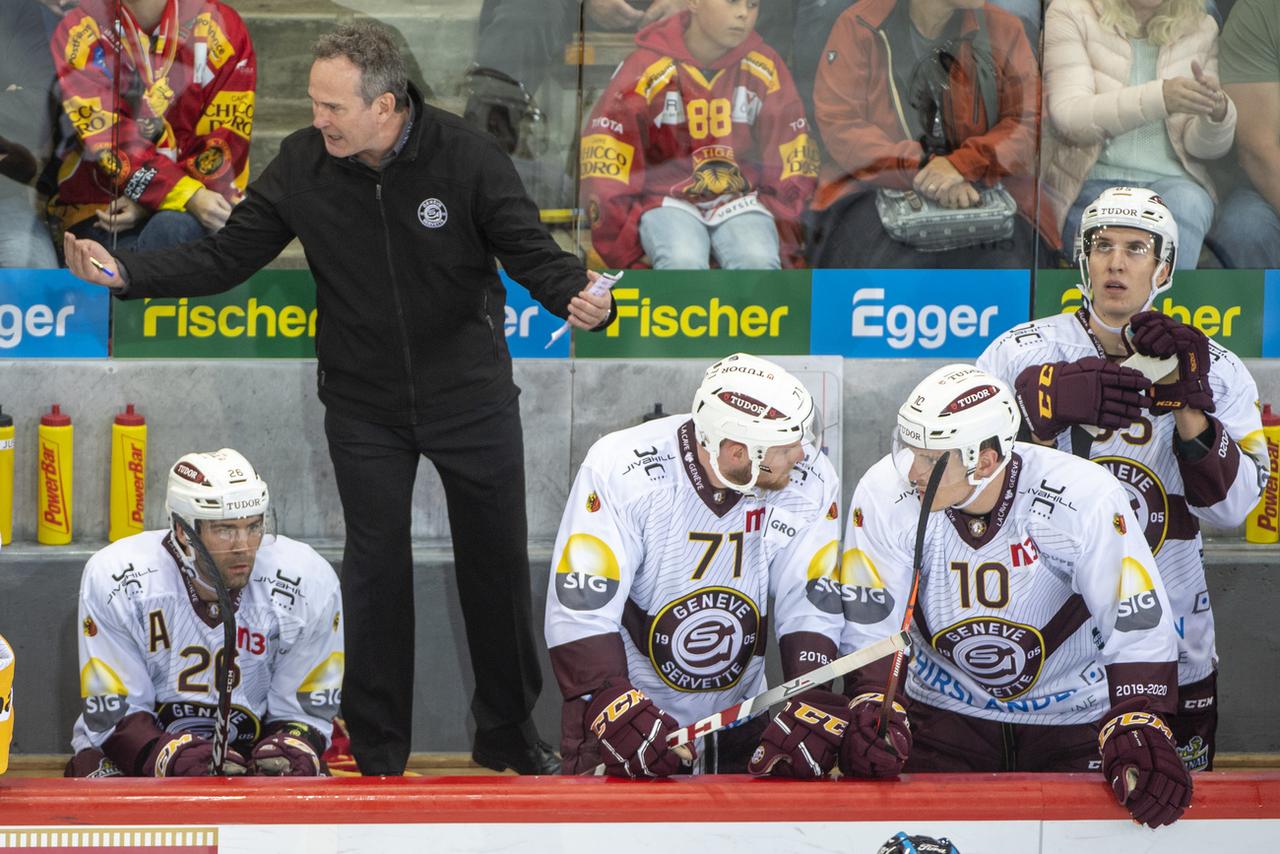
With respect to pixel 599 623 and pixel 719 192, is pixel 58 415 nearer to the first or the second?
pixel 719 192

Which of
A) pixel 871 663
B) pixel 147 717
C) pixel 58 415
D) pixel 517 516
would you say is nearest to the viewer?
pixel 871 663

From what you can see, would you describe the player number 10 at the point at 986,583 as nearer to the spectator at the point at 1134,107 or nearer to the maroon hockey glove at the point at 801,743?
the maroon hockey glove at the point at 801,743

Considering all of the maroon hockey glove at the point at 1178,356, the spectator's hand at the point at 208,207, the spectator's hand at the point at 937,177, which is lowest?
the maroon hockey glove at the point at 1178,356

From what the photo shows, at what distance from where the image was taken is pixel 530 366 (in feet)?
17.5

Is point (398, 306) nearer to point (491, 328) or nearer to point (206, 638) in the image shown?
point (491, 328)

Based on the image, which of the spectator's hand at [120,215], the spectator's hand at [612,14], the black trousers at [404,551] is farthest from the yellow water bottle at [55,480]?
the spectator's hand at [612,14]

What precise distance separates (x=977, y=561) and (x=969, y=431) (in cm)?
32

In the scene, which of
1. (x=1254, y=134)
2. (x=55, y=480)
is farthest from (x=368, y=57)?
(x=1254, y=134)

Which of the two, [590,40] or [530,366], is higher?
[590,40]

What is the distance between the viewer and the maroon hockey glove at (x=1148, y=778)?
111 inches

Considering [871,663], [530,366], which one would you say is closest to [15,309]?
[530,366]

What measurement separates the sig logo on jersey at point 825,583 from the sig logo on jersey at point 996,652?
0.23 m

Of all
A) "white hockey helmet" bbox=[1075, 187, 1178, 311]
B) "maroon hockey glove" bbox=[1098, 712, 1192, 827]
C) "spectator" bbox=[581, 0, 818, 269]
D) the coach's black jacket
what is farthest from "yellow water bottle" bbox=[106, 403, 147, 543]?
Answer: "maroon hockey glove" bbox=[1098, 712, 1192, 827]

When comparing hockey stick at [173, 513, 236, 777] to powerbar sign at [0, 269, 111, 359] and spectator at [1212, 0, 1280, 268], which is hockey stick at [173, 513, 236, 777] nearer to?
powerbar sign at [0, 269, 111, 359]
